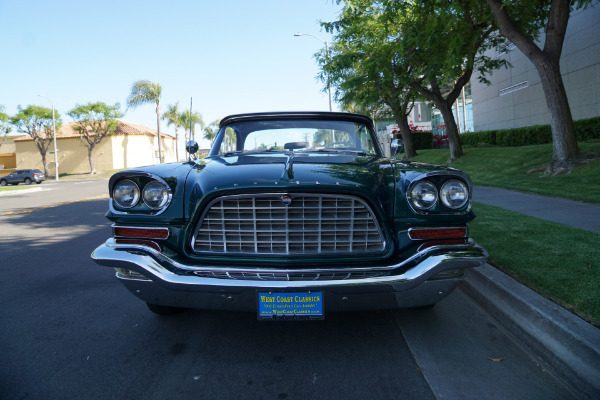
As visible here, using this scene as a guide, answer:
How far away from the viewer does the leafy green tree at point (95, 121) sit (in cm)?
4432

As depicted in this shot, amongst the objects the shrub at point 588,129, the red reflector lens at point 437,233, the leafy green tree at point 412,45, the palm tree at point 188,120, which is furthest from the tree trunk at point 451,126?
the palm tree at point 188,120

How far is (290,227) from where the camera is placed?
2.71 metres

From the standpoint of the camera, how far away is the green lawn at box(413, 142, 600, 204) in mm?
8875

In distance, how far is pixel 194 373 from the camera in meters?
2.64

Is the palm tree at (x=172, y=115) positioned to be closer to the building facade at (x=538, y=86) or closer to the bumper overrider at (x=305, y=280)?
the building facade at (x=538, y=86)

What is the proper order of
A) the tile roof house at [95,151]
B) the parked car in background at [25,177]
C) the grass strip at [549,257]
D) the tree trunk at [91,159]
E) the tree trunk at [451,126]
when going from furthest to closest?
the tile roof house at [95,151] < the tree trunk at [91,159] < the parked car in background at [25,177] < the tree trunk at [451,126] < the grass strip at [549,257]

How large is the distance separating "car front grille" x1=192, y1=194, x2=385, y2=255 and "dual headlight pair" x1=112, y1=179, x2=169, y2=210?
1.10ft

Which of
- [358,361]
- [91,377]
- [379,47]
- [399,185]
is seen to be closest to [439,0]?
[379,47]

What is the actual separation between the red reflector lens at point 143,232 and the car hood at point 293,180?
0.20m

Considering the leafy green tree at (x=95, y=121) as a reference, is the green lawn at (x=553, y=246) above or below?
below

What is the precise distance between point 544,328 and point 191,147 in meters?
3.50

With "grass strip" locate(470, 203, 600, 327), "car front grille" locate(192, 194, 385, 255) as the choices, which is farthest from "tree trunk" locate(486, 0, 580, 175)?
"car front grille" locate(192, 194, 385, 255)

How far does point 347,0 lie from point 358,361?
13486mm

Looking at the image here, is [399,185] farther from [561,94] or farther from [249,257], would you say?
[561,94]
